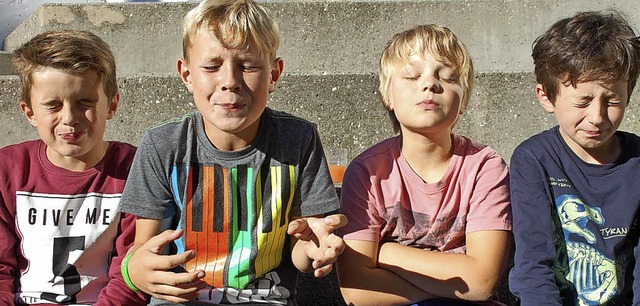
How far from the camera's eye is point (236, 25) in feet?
6.33

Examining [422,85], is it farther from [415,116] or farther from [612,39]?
[612,39]

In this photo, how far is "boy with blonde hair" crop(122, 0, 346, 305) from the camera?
75.9 inches

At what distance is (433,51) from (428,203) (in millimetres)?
389

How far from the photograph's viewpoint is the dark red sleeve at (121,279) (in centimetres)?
199

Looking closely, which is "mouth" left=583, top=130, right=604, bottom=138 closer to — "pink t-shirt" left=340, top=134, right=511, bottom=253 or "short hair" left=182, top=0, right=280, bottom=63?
"pink t-shirt" left=340, top=134, right=511, bottom=253

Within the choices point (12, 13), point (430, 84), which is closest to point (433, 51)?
point (430, 84)

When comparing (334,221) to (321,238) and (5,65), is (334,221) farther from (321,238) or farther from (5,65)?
(5,65)

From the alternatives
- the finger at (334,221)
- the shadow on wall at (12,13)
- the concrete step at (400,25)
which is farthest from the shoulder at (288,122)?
the shadow on wall at (12,13)

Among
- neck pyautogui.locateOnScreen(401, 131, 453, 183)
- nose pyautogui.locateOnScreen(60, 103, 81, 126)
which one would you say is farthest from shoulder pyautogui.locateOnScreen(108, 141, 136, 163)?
neck pyautogui.locateOnScreen(401, 131, 453, 183)

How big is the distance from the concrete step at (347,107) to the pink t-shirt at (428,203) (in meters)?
0.74

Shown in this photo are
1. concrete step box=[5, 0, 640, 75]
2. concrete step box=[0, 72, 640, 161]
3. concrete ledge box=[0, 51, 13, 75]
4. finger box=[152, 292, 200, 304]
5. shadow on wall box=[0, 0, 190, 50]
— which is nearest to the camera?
finger box=[152, 292, 200, 304]

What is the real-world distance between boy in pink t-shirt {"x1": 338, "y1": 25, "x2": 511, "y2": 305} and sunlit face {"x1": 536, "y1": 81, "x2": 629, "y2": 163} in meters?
0.21

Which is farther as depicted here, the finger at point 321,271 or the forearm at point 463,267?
the forearm at point 463,267

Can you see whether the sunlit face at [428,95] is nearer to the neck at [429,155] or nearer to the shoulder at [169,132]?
the neck at [429,155]
